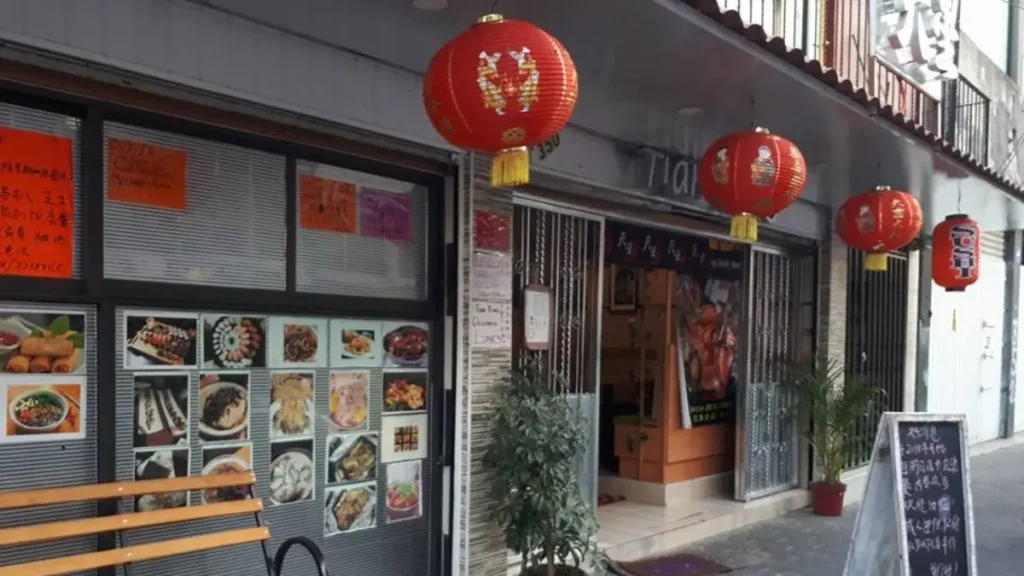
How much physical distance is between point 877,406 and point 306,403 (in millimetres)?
7920

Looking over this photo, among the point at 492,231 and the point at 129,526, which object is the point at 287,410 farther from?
the point at 492,231

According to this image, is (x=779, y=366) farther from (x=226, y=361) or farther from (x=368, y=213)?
(x=226, y=361)

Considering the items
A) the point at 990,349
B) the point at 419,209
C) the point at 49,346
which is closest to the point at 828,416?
the point at 419,209

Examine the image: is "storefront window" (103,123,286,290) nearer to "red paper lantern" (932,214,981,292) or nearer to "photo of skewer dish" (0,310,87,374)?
"photo of skewer dish" (0,310,87,374)

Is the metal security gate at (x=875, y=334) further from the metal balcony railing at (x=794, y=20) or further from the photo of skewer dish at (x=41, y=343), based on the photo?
the photo of skewer dish at (x=41, y=343)

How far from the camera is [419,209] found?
5.03 meters

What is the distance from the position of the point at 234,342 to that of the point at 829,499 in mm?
6477

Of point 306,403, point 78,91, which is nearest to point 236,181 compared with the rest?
point 78,91

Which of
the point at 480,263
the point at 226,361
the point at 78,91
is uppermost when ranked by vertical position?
the point at 78,91

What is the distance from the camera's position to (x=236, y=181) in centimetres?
409

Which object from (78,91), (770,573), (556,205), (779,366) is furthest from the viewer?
(779,366)

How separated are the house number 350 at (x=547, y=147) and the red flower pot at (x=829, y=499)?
16.5 feet

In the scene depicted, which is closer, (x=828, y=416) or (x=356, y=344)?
(x=356, y=344)

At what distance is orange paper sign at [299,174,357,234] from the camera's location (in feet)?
14.5
